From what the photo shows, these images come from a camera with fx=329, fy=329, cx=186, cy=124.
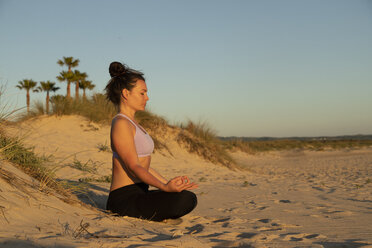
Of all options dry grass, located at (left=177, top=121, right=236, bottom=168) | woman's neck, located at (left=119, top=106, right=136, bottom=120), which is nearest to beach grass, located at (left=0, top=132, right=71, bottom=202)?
woman's neck, located at (left=119, top=106, right=136, bottom=120)

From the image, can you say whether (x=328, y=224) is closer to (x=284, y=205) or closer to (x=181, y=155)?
(x=284, y=205)

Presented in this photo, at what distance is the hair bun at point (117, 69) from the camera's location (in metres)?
3.30

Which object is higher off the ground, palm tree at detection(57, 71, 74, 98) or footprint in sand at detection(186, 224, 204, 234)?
palm tree at detection(57, 71, 74, 98)

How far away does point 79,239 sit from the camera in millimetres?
2098

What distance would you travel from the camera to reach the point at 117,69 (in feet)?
10.9

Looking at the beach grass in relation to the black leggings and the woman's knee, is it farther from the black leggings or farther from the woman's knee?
the woman's knee

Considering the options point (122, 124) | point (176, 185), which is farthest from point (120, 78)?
point (176, 185)

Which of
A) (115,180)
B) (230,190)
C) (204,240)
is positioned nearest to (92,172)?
(230,190)

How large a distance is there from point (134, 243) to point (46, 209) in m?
0.99

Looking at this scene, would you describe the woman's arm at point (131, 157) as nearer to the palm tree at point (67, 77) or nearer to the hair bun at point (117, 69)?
the hair bun at point (117, 69)

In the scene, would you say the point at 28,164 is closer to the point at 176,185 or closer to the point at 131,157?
the point at 131,157

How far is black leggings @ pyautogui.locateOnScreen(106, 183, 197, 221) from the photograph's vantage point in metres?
3.09

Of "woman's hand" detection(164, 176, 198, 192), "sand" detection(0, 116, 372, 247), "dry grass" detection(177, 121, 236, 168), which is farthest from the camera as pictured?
"dry grass" detection(177, 121, 236, 168)

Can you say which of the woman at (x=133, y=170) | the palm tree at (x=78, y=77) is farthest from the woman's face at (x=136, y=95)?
the palm tree at (x=78, y=77)
